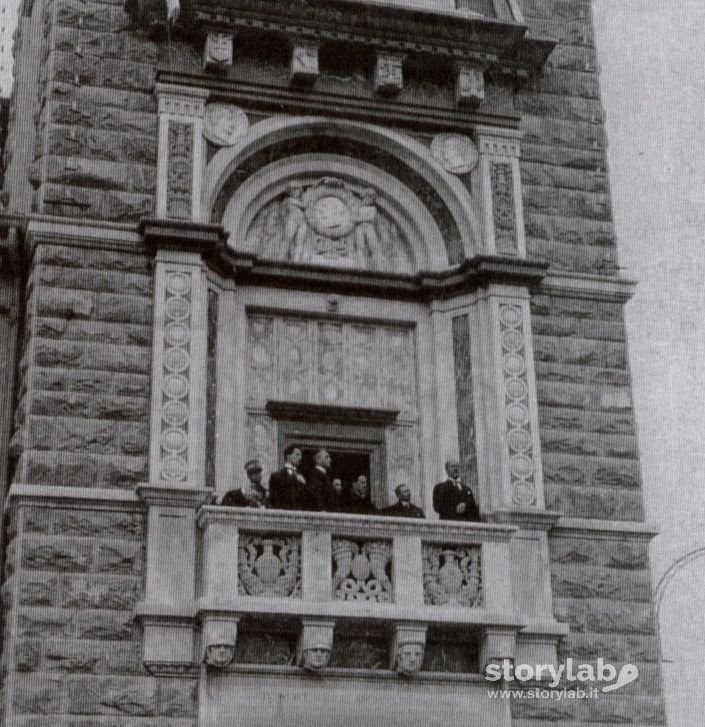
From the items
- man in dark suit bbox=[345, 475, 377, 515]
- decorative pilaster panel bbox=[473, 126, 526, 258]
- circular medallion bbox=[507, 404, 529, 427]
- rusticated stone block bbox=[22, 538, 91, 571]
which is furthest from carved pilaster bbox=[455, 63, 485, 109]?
rusticated stone block bbox=[22, 538, 91, 571]

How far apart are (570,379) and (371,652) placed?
5.02m

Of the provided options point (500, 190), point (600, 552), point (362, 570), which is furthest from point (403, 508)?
point (500, 190)

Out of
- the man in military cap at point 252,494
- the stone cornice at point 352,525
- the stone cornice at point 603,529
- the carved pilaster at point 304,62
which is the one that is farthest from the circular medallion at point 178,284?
the stone cornice at point 603,529

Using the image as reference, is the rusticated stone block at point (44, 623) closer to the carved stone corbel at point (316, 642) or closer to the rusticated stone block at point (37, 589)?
the rusticated stone block at point (37, 589)

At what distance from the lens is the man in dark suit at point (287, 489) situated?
1909cm

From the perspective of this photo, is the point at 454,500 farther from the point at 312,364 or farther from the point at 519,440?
the point at 312,364

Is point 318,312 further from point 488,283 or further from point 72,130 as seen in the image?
point 72,130

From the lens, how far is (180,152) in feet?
69.3

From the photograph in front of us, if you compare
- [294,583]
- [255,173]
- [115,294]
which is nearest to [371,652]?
[294,583]

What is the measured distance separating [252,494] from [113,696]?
9.75 feet

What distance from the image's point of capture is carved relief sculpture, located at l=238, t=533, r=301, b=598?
18453 mm

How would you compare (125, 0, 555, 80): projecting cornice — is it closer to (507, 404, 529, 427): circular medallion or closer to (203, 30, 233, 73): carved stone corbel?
(203, 30, 233, 73): carved stone corbel

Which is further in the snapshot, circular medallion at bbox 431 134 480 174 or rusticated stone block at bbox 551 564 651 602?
circular medallion at bbox 431 134 480 174

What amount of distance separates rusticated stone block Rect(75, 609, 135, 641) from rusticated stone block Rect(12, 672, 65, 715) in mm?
660
